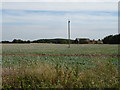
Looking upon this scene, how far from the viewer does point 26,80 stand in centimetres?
893

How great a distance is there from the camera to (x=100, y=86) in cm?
802

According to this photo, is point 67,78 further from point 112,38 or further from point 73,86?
point 112,38

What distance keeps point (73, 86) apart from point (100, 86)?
871mm

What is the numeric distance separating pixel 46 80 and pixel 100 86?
6.22 feet

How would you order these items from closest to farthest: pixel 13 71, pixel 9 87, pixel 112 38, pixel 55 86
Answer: pixel 55 86, pixel 9 87, pixel 13 71, pixel 112 38

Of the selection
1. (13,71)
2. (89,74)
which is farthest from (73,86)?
(13,71)

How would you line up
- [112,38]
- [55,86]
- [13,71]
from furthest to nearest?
[112,38], [13,71], [55,86]

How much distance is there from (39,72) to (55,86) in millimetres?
1477

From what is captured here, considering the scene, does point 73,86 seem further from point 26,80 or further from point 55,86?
point 26,80

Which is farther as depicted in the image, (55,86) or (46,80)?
(46,80)

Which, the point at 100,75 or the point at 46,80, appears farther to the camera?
the point at 100,75

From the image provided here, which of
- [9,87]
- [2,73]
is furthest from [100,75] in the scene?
[2,73]

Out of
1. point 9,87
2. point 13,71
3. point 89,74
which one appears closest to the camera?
point 9,87

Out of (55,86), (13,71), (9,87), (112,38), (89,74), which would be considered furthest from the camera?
(112,38)
